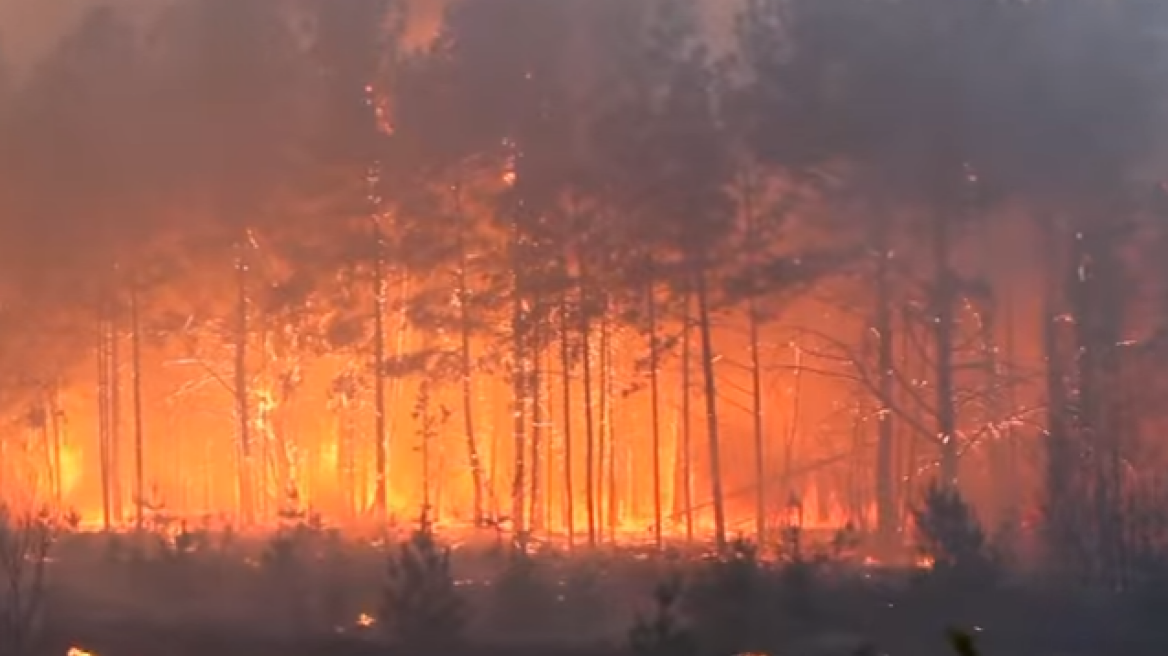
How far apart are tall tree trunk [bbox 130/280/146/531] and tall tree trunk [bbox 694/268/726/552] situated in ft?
2.82

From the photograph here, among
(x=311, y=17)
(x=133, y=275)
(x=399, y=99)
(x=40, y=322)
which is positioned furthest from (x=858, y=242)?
(x=40, y=322)

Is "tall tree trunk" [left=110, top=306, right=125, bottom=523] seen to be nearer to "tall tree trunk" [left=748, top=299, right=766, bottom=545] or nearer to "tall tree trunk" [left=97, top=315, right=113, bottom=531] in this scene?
"tall tree trunk" [left=97, top=315, right=113, bottom=531]

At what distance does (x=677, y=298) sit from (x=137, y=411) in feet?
2.77

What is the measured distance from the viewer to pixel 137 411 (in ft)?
7.03

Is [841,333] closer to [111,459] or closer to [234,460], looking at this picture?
[234,460]

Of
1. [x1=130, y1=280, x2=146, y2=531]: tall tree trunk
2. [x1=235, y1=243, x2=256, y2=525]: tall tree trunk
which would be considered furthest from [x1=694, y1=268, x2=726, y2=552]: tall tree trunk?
[x1=130, y1=280, x2=146, y2=531]: tall tree trunk

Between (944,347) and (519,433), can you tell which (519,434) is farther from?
(944,347)

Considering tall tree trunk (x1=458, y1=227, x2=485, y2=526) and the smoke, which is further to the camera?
the smoke

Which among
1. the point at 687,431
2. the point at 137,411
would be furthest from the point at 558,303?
the point at 137,411

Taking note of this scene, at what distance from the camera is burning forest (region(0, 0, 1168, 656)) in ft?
6.77

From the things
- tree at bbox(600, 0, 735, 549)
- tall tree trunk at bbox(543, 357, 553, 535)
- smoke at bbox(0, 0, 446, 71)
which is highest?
smoke at bbox(0, 0, 446, 71)

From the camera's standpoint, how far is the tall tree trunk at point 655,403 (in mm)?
2057

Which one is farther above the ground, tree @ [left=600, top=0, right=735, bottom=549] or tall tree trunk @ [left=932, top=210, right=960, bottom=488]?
tree @ [left=600, top=0, right=735, bottom=549]

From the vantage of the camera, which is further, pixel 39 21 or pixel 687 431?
pixel 39 21
